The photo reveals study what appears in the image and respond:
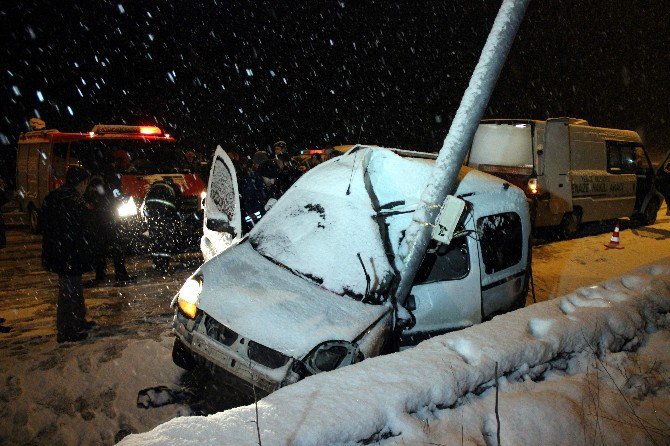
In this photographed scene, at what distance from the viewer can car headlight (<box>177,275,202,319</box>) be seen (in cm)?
337

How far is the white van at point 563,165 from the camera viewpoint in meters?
8.73

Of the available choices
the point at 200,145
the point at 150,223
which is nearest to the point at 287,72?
the point at 200,145

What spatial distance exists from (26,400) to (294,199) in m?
2.73

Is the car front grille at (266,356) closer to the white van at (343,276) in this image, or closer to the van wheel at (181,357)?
the white van at (343,276)

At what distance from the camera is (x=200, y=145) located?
27.9 meters

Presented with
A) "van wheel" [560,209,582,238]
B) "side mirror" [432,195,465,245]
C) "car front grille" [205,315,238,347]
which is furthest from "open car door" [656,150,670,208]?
"car front grille" [205,315,238,347]

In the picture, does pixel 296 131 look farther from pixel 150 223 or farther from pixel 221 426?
pixel 221 426

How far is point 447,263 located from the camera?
3941 millimetres

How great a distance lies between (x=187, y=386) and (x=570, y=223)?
8.89m

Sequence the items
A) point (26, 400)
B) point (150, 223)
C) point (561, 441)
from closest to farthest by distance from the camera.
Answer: point (561, 441) < point (26, 400) < point (150, 223)

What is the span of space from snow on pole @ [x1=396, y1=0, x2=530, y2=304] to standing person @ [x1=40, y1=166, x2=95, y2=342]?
10.8 ft

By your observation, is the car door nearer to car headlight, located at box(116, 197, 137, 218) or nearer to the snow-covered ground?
the snow-covered ground

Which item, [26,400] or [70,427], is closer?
[70,427]

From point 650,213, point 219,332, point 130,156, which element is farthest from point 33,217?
point 650,213
